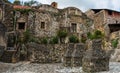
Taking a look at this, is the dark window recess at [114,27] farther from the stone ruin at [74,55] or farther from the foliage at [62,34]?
the stone ruin at [74,55]

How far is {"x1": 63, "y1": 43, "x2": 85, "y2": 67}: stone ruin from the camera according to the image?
20.0 m

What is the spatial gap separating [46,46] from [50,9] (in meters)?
12.7

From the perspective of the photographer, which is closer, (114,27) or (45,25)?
(45,25)

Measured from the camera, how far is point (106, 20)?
3956cm

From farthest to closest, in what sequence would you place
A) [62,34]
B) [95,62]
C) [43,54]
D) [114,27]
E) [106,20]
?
[106,20] → [114,27] → [62,34] → [43,54] → [95,62]

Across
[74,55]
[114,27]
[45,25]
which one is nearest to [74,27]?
[45,25]

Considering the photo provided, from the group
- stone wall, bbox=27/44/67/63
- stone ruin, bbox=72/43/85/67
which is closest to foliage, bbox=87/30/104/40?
stone wall, bbox=27/44/67/63

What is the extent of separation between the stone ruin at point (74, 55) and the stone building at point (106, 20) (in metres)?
17.8

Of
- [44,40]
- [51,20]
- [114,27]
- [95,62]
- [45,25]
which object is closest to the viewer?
[95,62]

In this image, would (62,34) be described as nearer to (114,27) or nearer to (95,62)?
(114,27)

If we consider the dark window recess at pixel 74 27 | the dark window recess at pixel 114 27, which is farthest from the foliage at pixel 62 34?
the dark window recess at pixel 114 27

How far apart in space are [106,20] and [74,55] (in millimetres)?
20627

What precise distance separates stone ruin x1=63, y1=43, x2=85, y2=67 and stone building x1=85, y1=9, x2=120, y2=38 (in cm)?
1784

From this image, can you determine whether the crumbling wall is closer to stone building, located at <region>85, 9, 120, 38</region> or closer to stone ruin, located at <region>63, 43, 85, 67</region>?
stone building, located at <region>85, 9, 120, 38</region>
